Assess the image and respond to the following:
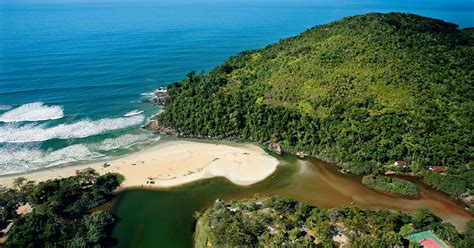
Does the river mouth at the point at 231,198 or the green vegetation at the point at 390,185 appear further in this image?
the green vegetation at the point at 390,185

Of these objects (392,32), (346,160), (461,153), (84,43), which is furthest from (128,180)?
(84,43)

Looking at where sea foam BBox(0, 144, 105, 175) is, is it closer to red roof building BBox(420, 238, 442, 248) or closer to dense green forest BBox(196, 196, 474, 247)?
dense green forest BBox(196, 196, 474, 247)

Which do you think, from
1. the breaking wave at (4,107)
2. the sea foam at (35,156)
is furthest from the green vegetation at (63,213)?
the breaking wave at (4,107)

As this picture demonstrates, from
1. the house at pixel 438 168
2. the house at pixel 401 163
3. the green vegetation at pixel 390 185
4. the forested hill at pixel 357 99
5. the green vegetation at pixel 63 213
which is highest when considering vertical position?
the forested hill at pixel 357 99

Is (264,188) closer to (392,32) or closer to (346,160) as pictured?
Answer: (346,160)

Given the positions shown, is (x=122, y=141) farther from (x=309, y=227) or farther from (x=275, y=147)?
(x=309, y=227)

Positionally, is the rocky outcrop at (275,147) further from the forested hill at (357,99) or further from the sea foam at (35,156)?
the sea foam at (35,156)

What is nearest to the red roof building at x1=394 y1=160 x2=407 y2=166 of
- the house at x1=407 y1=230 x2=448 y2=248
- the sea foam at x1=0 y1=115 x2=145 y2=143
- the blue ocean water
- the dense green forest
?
the dense green forest
